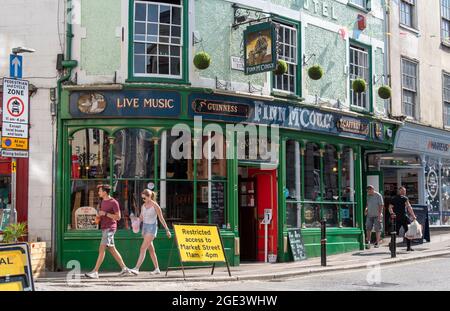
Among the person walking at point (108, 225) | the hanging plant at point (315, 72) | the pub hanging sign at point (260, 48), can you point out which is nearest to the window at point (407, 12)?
the hanging plant at point (315, 72)

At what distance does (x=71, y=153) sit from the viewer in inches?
600

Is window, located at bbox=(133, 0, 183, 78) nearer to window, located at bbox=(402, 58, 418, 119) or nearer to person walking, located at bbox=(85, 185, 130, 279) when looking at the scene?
person walking, located at bbox=(85, 185, 130, 279)

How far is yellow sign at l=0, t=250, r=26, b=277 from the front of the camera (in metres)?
8.09

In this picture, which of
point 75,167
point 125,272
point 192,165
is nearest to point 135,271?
point 125,272

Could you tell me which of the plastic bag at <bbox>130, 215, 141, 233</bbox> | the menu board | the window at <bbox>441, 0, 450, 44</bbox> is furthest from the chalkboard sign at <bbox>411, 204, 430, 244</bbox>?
the menu board

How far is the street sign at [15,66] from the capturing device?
13.9 meters

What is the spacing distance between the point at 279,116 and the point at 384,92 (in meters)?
4.69

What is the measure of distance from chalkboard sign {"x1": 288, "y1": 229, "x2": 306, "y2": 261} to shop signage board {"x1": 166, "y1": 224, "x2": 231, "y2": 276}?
3838 millimetres

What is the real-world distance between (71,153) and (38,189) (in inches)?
42.0

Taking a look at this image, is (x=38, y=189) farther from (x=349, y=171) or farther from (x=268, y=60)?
(x=349, y=171)

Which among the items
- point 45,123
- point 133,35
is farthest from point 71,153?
point 133,35

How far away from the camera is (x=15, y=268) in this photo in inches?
323

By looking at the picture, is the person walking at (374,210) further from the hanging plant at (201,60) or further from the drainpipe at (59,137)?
the drainpipe at (59,137)
